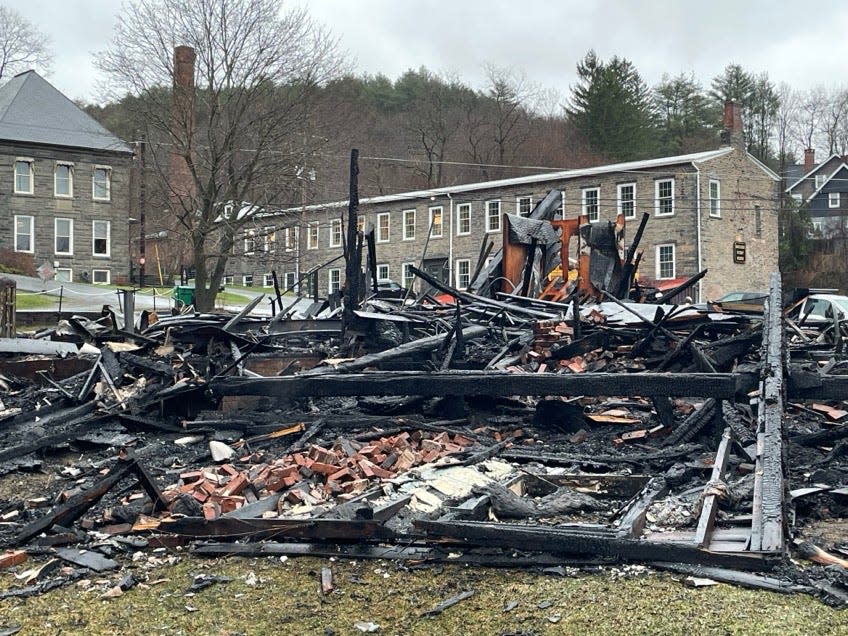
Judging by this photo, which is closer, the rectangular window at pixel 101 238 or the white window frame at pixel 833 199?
the rectangular window at pixel 101 238

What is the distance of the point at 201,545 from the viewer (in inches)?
196

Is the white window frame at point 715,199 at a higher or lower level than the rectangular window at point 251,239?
higher

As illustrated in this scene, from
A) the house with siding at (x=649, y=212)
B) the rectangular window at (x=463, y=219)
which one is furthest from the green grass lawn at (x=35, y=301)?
the rectangular window at (x=463, y=219)

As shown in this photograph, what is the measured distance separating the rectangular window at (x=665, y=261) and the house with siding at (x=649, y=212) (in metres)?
0.04

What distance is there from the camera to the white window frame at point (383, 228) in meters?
45.8

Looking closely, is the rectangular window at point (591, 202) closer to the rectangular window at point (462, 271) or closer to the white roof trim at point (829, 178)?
the rectangular window at point (462, 271)

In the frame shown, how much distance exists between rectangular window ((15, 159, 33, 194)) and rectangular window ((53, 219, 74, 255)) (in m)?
2.31

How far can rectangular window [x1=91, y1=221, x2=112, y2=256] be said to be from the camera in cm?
4838

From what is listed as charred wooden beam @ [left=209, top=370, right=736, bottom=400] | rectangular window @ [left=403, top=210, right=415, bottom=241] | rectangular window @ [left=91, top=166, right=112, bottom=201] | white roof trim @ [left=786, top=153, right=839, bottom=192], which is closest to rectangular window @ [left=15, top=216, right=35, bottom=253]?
rectangular window @ [left=91, top=166, right=112, bottom=201]

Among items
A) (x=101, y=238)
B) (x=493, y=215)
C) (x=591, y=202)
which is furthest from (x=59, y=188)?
(x=591, y=202)

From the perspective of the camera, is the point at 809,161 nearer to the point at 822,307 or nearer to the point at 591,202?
the point at 591,202

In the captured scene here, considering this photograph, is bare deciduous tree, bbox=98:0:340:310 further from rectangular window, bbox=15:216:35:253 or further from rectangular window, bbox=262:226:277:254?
rectangular window, bbox=15:216:35:253

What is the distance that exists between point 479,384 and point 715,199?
33112mm

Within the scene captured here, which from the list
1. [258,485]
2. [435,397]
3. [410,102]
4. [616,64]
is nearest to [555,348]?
[435,397]
